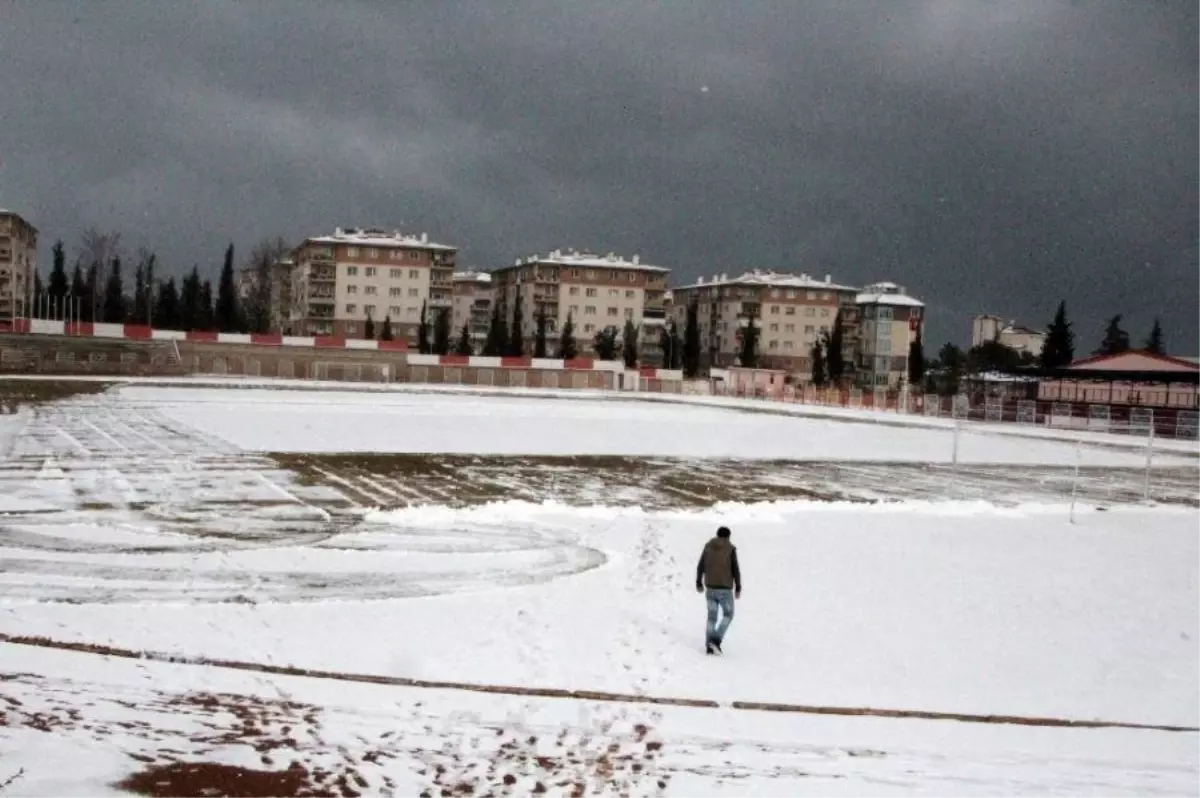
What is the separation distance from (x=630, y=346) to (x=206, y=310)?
49.7m

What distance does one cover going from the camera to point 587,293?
449ft

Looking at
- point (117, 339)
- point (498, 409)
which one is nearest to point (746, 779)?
point (498, 409)

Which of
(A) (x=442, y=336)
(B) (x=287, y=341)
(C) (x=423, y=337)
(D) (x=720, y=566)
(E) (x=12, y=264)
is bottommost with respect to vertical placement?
(D) (x=720, y=566)

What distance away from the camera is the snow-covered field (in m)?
7.68

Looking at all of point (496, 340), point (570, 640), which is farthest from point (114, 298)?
point (570, 640)

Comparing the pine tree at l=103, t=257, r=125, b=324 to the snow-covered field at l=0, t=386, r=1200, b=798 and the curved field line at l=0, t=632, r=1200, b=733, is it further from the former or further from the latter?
the curved field line at l=0, t=632, r=1200, b=733

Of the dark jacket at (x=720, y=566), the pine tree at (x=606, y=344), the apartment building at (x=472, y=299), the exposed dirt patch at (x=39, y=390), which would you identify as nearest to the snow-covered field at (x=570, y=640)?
the dark jacket at (x=720, y=566)

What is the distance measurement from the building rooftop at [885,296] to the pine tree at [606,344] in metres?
34.7

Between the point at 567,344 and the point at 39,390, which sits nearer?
the point at 39,390

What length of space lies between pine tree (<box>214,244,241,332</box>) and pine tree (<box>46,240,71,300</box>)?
16.3 m

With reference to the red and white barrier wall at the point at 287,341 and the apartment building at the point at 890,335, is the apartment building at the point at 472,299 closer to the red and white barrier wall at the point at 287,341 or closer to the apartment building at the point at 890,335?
the apartment building at the point at 890,335

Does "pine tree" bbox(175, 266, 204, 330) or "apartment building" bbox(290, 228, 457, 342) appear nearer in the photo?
"pine tree" bbox(175, 266, 204, 330)

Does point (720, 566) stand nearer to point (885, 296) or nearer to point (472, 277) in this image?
point (885, 296)

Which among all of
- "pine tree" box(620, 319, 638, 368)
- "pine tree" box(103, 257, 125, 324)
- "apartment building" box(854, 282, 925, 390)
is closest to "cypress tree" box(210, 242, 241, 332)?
"pine tree" box(103, 257, 125, 324)
